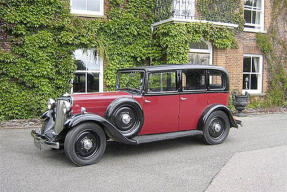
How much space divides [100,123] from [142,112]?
911 millimetres

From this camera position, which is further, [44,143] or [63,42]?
[63,42]

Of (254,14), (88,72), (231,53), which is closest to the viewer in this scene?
(88,72)

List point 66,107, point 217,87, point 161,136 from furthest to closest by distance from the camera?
point 217,87 < point 161,136 < point 66,107

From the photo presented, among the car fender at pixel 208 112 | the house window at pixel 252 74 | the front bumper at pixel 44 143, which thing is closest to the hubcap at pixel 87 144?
the front bumper at pixel 44 143

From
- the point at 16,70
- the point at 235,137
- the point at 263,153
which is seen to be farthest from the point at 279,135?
the point at 16,70

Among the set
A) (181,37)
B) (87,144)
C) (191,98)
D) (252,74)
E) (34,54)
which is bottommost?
(87,144)

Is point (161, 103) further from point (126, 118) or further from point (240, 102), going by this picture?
point (240, 102)

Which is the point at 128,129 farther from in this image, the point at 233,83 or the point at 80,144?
the point at 233,83

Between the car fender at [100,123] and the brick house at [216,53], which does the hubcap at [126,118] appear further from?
the brick house at [216,53]

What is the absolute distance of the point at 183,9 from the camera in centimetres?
1103

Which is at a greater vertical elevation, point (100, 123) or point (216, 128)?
point (100, 123)

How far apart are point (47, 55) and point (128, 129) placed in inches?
200

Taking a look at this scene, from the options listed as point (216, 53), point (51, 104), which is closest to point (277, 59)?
point (216, 53)

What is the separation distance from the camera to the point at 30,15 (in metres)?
8.62
